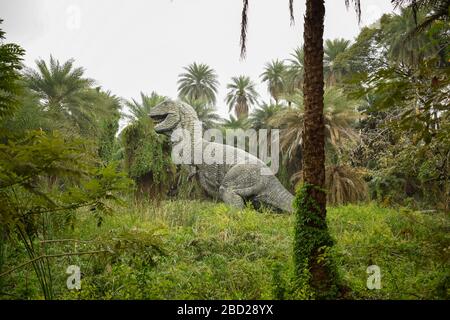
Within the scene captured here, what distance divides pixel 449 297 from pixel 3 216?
11.7 feet

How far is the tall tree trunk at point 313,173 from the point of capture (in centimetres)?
484

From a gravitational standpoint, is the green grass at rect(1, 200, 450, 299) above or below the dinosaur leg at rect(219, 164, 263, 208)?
below

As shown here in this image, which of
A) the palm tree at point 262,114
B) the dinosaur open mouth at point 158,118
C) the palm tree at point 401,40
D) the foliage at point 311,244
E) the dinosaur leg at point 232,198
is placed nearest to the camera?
the foliage at point 311,244

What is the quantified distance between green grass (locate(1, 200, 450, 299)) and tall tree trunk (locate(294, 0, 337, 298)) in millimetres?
281

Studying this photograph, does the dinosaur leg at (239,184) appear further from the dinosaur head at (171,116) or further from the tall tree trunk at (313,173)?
the tall tree trunk at (313,173)

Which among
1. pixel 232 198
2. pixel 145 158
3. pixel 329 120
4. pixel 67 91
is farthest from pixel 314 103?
pixel 67 91

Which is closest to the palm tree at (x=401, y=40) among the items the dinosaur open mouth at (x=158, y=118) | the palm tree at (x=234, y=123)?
the palm tree at (x=234, y=123)

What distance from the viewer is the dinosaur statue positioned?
36.2 ft

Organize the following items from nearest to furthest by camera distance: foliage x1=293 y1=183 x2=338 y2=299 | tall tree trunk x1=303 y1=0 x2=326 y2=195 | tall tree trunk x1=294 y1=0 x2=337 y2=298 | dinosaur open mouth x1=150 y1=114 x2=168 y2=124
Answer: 1. foliage x1=293 y1=183 x2=338 y2=299
2. tall tree trunk x1=294 y1=0 x2=337 y2=298
3. tall tree trunk x1=303 y1=0 x2=326 y2=195
4. dinosaur open mouth x1=150 y1=114 x2=168 y2=124

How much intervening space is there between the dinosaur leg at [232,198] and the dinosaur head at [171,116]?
206cm

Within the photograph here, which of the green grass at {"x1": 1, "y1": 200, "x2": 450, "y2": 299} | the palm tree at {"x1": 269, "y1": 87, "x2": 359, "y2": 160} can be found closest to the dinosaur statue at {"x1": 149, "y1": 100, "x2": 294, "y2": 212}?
the green grass at {"x1": 1, "y1": 200, "x2": 450, "y2": 299}

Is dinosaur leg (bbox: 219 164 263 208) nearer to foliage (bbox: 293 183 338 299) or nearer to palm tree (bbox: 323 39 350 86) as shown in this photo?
foliage (bbox: 293 183 338 299)

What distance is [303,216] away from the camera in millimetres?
4945
